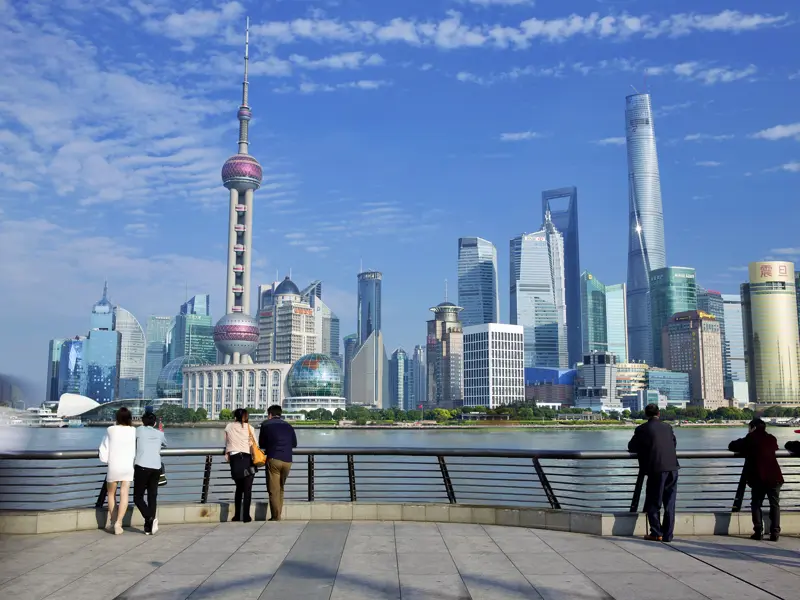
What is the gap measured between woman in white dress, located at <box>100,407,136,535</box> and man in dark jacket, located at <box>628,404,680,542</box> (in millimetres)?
7568

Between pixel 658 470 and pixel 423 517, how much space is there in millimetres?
3941

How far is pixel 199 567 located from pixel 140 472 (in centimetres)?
303

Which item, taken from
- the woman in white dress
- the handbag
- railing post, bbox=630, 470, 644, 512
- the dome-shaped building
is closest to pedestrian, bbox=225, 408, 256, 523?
the handbag

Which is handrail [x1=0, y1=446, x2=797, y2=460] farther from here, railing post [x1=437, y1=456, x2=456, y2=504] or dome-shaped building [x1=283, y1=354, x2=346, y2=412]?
dome-shaped building [x1=283, y1=354, x2=346, y2=412]

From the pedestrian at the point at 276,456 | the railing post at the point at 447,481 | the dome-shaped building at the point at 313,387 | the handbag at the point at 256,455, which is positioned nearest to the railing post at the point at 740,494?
the railing post at the point at 447,481

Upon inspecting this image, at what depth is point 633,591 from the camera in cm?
835

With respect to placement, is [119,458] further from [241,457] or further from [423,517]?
[423,517]

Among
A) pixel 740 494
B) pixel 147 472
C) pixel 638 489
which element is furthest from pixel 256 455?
pixel 740 494

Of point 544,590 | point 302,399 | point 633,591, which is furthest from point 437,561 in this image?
point 302,399

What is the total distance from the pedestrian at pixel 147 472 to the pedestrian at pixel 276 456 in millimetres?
1841

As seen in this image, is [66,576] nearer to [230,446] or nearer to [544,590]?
[230,446]

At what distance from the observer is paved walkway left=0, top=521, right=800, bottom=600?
27.3 feet

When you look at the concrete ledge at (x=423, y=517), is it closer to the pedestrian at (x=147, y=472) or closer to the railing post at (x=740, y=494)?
the railing post at (x=740, y=494)

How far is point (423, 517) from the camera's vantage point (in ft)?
43.1
